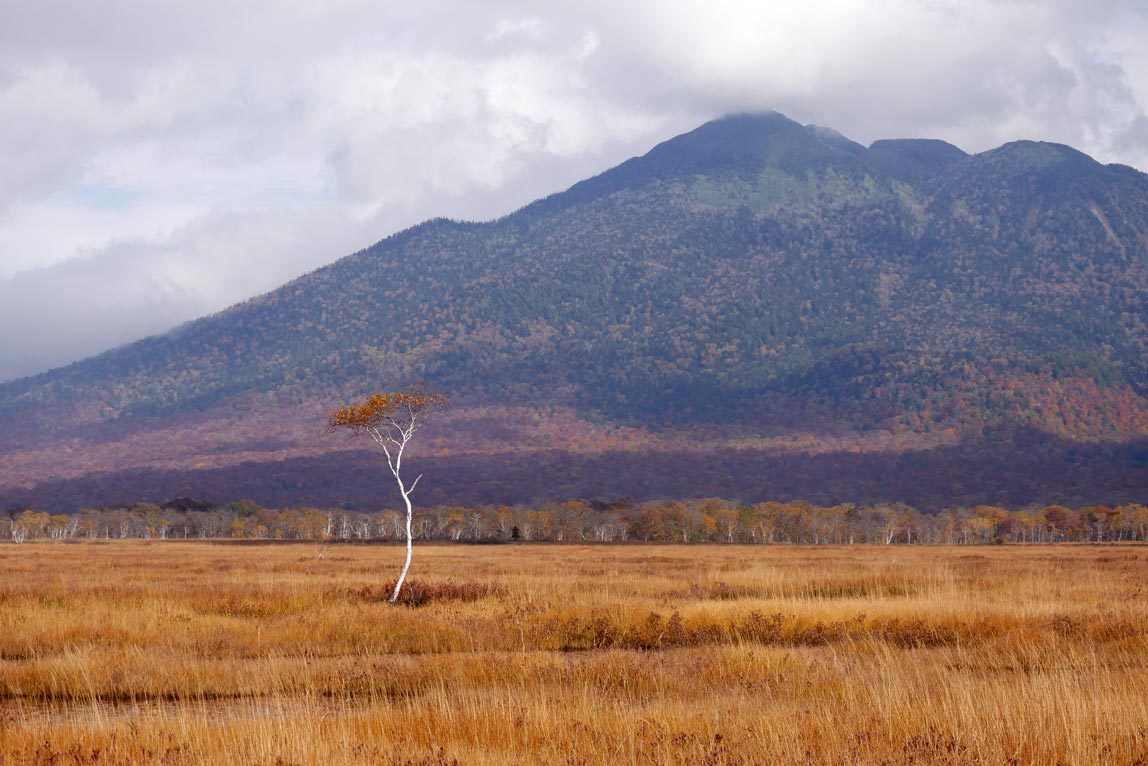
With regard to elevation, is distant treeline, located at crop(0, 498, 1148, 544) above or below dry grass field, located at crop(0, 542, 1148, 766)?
below

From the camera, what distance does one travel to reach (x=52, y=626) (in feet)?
65.1

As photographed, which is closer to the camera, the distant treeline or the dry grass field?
the dry grass field

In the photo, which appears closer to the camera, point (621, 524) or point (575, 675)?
point (575, 675)

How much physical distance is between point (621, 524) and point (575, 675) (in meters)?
106

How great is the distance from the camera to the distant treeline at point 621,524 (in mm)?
118875

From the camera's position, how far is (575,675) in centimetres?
1466

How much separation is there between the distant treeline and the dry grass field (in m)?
84.2

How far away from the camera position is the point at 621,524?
11994 cm

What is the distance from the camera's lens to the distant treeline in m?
119

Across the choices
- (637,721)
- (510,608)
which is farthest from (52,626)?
(637,721)

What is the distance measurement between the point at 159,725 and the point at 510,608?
1291cm

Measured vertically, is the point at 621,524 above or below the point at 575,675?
below

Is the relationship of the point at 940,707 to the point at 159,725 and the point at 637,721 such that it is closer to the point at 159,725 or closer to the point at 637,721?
the point at 637,721

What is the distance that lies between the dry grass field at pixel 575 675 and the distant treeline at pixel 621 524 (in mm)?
84217
